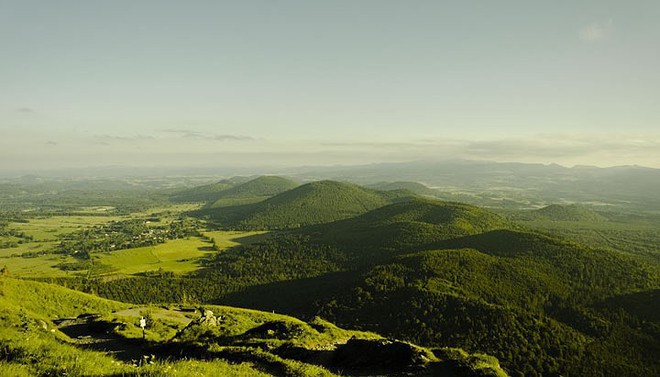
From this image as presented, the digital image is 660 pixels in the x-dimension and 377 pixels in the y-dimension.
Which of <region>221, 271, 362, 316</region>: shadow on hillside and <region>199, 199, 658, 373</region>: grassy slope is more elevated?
<region>199, 199, 658, 373</region>: grassy slope

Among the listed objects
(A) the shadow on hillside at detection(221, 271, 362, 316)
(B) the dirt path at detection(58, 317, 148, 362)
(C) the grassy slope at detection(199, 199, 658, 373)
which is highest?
(B) the dirt path at detection(58, 317, 148, 362)

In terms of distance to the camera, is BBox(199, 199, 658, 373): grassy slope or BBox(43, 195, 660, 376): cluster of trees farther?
BBox(199, 199, 658, 373): grassy slope

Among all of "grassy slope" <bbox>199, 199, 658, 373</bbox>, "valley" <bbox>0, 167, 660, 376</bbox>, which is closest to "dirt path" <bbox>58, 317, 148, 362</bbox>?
"valley" <bbox>0, 167, 660, 376</bbox>

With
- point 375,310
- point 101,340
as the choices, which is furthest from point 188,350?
point 375,310

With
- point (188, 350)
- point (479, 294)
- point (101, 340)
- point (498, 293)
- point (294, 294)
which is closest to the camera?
point (188, 350)

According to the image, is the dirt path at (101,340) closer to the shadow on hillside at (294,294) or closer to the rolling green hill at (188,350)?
the rolling green hill at (188,350)

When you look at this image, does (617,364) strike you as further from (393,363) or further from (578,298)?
(393,363)

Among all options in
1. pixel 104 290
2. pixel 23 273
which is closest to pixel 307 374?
pixel 104 290

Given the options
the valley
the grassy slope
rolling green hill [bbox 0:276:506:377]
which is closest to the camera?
rolling green hill [bbox 0:276:506:377]

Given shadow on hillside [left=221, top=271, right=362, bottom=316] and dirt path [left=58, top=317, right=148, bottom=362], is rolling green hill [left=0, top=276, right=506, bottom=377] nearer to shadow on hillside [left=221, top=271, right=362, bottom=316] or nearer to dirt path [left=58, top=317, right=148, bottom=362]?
dirt path [left=58, top=317, right=148, bottom=362]

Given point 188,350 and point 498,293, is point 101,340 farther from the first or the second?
point 498,293

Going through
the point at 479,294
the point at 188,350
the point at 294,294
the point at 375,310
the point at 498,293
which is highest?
the point at 188,350
